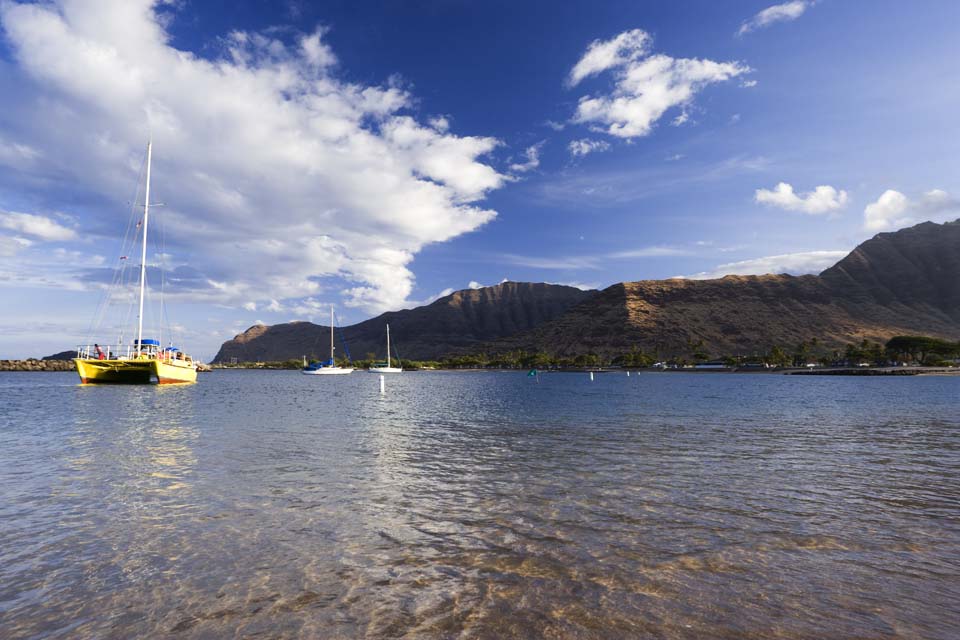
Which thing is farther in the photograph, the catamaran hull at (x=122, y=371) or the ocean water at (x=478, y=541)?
the catamaran hull at (x=122, y=371)

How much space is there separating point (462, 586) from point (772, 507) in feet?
29.3

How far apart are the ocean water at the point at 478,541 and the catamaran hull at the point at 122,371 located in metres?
58.9

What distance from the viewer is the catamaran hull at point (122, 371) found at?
232 ft

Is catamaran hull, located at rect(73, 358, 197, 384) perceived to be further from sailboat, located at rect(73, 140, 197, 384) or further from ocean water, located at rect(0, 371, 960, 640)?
ocean water, located at rect(0, 371, 960, 640)

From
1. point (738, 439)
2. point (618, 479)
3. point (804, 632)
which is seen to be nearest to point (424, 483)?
point (618, 479)

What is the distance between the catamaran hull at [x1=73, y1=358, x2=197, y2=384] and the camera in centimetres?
7075

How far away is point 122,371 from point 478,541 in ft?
267

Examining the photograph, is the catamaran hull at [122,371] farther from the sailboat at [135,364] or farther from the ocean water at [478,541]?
the ocean water at [478,541]

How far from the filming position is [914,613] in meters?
6.84

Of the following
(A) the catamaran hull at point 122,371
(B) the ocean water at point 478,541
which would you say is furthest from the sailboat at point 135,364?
(B) the ocean water at point 478,541

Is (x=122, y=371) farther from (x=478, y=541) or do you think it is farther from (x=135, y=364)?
(x=478, y=541)

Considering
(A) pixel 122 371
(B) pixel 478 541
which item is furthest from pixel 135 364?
(B) pixel 478 541

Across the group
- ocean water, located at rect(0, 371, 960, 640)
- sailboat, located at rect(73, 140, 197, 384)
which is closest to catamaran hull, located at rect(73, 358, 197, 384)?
sailboat, located at rect(73, 140, 197, 384)

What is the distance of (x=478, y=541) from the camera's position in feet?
32.7
